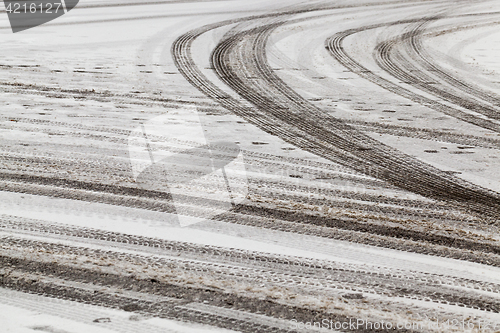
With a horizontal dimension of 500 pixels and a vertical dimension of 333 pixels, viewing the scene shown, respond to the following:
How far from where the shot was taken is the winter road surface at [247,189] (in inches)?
158

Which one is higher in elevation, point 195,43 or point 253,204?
point 195,43

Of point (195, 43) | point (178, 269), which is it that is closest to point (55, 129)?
point (178, 269)

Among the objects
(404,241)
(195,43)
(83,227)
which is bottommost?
(404,241)

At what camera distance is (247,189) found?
5949 mm

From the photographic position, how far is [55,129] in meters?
7.68

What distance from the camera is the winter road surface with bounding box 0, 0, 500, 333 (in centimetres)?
402

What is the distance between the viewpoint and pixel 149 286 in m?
4.19

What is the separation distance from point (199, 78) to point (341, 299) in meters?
7.29

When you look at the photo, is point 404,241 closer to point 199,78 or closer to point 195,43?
point 199,78

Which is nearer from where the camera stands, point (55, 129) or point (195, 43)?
point (55, 129)

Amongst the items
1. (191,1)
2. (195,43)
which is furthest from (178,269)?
(191,1)

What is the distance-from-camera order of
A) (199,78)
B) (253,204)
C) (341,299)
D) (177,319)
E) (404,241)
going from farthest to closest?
1. (199,78)
2. (253,204)
3. (404,241)
4. (341,299)
5. (177,319)

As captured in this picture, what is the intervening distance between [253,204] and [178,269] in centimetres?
139

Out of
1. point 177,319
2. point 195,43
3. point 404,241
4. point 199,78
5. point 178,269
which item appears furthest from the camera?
point 195,43
